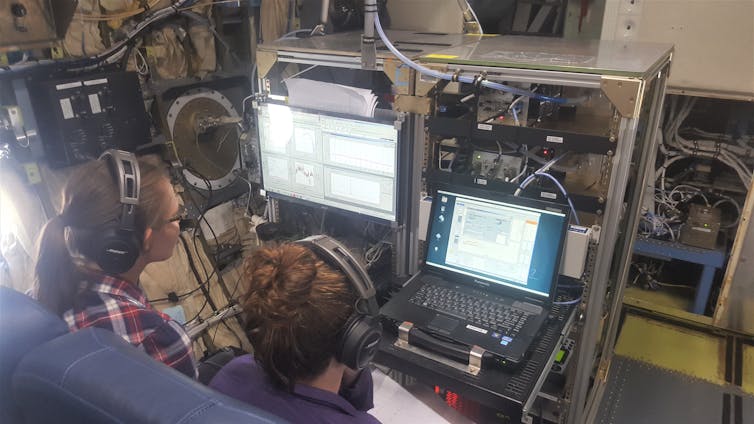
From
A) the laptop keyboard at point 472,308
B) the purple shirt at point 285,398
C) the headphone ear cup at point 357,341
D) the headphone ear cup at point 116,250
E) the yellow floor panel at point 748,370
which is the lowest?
the yellow floor panel at point 748,370

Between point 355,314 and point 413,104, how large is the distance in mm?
791

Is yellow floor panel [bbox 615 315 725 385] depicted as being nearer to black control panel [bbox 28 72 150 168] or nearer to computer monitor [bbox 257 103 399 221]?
computer monitor [bbox 257 103 399 221]

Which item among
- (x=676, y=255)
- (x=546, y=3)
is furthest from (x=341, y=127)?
(x=676, y=255)

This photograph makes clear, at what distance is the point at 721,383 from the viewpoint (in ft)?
7.59

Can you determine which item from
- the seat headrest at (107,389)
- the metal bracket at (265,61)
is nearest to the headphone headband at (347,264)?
the seat headrest at (107,389)

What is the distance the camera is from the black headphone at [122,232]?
1129 mm

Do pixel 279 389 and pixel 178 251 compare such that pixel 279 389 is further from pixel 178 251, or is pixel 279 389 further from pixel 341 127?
pixel 178 251

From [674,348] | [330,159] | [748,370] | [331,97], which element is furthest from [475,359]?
[748,370]

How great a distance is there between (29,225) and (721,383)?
2.90 m

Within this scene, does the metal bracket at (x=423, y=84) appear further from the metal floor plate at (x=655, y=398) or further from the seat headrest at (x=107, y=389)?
the metal floor plate at (x=655, y=398)

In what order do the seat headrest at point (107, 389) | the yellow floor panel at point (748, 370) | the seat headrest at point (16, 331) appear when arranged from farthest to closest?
1. the yellow floor panel at point (748, 370)
2. the seat headrest at point (16, 331)
3. the seat headrest at point (107, 389)

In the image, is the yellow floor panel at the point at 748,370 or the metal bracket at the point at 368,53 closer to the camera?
the metal bracket at the point at 368,53

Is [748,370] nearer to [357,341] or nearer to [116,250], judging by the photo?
[357,341]

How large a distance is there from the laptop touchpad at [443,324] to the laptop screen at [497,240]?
195mm
